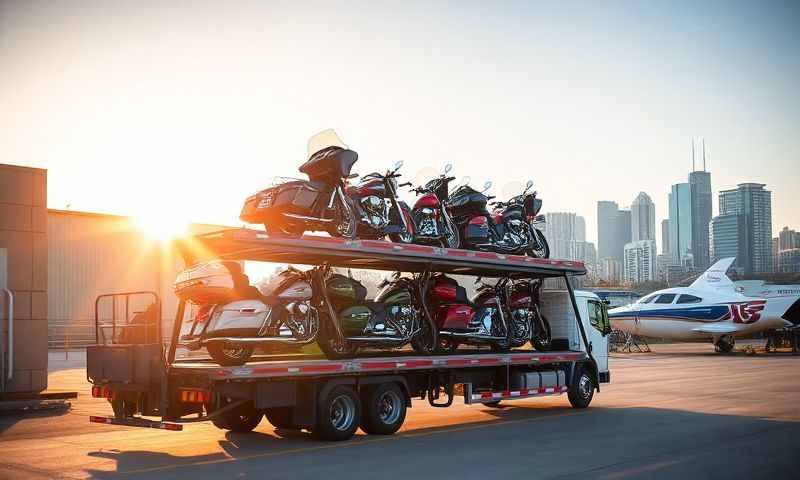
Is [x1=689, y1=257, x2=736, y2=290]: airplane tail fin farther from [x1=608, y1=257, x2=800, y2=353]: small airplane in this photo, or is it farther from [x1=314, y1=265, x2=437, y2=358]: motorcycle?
[x1=314, y1=265, x2=437, y2=358]: motorcycle

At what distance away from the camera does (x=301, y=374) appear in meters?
12.4

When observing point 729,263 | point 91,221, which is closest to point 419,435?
point 729,263

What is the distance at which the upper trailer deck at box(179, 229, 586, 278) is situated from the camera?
11.9 m

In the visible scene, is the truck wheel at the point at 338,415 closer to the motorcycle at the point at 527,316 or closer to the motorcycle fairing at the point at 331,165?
the motorcycle fairing at the point at 331,165

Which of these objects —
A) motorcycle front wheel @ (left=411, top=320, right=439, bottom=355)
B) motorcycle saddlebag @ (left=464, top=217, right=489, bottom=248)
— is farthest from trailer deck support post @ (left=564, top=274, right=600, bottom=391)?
motorcycle front wheel @ (left=411, top=320, right=439, bottom=355)

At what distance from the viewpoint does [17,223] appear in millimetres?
19891

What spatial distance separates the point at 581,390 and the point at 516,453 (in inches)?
265

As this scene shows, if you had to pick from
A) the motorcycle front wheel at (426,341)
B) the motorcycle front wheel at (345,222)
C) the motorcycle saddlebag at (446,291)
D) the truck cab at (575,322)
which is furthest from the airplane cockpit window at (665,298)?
the motorcycle front wheel at (345,222)

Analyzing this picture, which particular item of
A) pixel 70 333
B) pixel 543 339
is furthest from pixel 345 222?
pixel 70 333

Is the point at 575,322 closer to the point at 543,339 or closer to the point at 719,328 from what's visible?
the point at 543,339

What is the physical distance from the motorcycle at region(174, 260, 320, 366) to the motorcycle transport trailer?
253mm

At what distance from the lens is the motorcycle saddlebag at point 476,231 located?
16.9m

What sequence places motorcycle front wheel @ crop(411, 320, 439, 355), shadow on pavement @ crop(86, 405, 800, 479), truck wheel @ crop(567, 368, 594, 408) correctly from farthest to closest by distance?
1. truck wheel @ crop(567, 368, 594, 408)
2. motorcycle front wheel @ crop(411, 320, 439, 355)
3. shadow on pavement @ crop(86, 405, 800, 479)

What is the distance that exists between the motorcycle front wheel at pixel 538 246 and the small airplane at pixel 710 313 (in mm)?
22962
